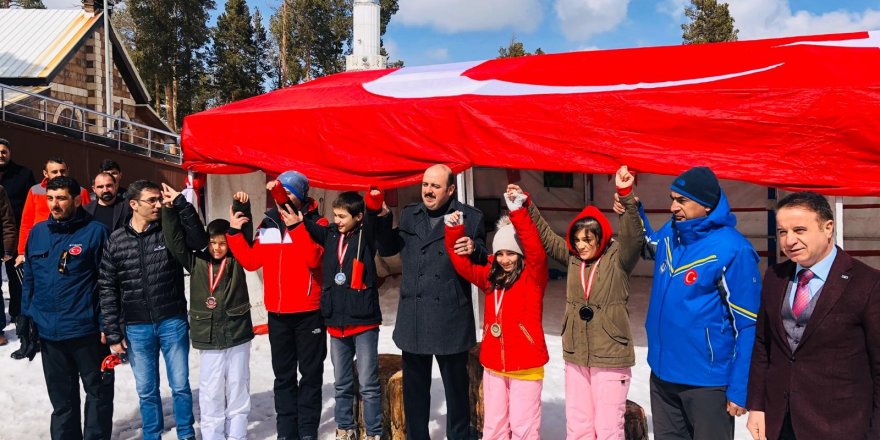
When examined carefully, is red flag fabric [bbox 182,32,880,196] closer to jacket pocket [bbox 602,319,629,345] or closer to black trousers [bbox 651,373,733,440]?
jacket pocket [bbox 602,319,629,345]

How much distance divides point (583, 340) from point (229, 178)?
176 inches

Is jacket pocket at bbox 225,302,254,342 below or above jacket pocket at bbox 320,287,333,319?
below

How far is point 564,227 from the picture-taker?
9062mm

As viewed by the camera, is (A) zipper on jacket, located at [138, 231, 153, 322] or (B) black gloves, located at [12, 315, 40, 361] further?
(B) black gloves, located at [12, 315, 40, 361]

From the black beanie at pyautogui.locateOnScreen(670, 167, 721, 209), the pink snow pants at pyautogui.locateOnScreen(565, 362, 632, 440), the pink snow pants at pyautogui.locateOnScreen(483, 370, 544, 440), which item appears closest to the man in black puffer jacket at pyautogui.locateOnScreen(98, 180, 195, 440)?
the pink snow pants at pyautogui.locateOnScreen(483, 370, 544, 440)

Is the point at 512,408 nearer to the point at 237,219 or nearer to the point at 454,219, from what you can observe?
the point at 454,219

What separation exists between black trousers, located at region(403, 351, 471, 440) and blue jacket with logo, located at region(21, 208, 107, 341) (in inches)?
64.9

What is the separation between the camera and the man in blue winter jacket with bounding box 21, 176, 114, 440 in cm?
328

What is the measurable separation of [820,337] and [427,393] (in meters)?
1.82

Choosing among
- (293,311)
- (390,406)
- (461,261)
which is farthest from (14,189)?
(461,261)

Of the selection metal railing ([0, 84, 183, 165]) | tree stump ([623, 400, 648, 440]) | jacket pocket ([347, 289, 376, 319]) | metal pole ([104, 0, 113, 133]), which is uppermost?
metal pole ([104, 0, 113, 133])

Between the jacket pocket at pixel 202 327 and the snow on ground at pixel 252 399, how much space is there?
29.2 inches

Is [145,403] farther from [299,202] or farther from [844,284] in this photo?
[844,284]

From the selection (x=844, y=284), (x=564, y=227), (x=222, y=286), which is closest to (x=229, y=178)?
(x=222, y=286)
